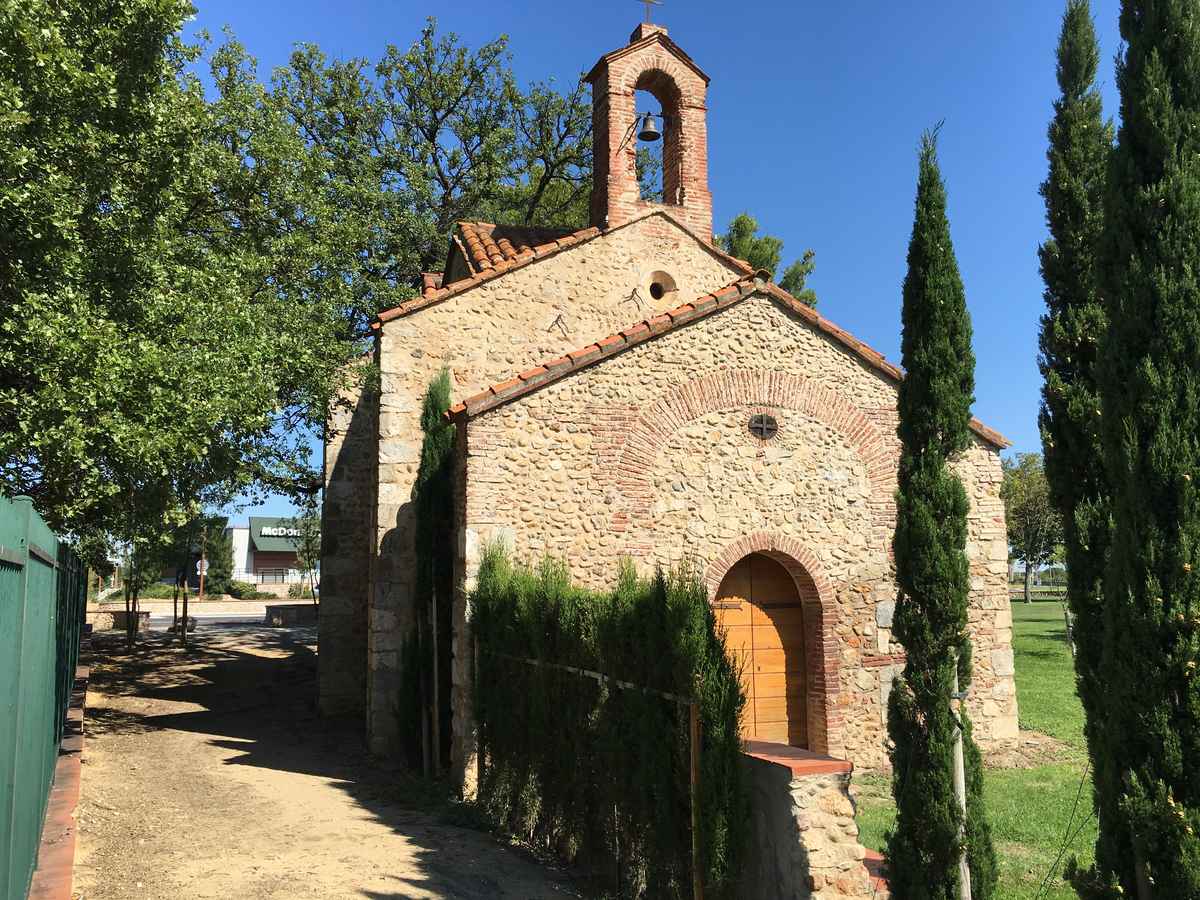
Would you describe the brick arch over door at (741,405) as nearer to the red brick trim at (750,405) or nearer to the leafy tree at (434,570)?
the red brick trim at (750,405)

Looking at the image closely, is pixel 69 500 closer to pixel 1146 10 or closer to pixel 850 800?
pixel 850 800

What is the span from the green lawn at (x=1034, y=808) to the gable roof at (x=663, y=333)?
420 cm

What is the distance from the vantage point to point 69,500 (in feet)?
30.0

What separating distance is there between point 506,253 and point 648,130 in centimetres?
297

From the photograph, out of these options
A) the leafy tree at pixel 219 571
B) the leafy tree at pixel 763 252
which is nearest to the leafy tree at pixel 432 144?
the leafy tree at pixel 763 252

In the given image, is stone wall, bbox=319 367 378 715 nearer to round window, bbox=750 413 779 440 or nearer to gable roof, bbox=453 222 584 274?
gable roof, bbox=453 222 584 274

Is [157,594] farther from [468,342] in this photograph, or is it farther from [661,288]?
[661,288]

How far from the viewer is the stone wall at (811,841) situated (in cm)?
477

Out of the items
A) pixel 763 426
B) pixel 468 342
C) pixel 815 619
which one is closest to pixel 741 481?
pixel 763 426

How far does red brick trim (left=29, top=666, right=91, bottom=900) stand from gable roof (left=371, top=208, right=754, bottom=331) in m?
6.08

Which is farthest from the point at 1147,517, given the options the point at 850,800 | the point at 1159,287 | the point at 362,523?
the point at 362,523

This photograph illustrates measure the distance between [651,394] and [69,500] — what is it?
647cm

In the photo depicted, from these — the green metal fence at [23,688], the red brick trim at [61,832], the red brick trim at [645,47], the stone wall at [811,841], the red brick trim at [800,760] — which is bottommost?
the red brick trim at [61,832]

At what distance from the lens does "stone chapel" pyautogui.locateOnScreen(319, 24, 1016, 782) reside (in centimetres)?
981
